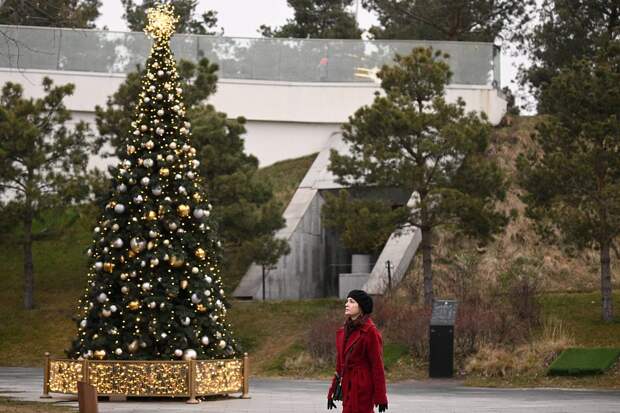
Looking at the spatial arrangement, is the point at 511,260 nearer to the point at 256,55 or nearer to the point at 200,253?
the point at 256,55

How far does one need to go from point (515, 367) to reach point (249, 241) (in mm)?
10391

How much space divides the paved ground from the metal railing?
2270 cm

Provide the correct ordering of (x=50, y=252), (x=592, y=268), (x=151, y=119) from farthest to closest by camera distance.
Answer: (x=50, y=252) → (x=592, y=268) → (x=151, y=119)

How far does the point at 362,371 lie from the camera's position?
11453mm

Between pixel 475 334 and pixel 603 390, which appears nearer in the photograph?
Answer: pixel 603 390

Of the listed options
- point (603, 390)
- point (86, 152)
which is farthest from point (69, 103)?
point (603, 390)

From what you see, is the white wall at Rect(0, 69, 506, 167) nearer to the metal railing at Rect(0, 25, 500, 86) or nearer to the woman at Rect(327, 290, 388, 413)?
the metal railing at Rect(0, 25, 500, 86)

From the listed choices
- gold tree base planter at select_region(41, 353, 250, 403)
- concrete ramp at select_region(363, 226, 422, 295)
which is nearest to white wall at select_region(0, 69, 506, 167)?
concrete ramp at select_region(363, 226, 422, 295)

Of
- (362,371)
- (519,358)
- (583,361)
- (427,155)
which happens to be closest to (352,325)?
(362,371)

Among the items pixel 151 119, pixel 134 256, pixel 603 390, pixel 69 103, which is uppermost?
pixel 69 103

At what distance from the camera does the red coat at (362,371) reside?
37.3ft

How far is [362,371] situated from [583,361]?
1761 centimetres

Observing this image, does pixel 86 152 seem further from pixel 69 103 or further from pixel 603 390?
pixel 603 390

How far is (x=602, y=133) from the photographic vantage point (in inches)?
1238
